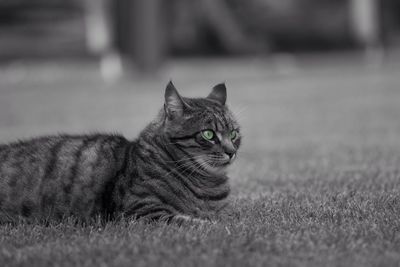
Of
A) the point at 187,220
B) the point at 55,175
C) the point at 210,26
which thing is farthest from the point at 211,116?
the point at 210,26

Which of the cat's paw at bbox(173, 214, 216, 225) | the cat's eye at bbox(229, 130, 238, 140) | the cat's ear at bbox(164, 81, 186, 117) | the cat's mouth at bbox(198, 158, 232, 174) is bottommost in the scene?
the cat's paw at bbox(173, 214, 216, 225)

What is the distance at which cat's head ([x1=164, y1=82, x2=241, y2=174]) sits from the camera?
15.1ft

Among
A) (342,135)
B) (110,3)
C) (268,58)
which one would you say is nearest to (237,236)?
(342,135)

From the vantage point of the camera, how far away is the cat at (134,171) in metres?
4.41

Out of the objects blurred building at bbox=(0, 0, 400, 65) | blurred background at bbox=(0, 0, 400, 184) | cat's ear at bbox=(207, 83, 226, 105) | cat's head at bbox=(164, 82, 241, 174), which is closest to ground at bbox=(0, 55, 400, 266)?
blurred background at bbox=(0, 0, 400, 184)

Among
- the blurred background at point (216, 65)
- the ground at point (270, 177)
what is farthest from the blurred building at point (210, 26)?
the ground at point (270, 177)

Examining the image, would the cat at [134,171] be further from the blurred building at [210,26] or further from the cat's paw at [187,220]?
the blurred building at [210,26]

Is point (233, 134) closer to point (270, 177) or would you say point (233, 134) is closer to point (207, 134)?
point (207, 134)

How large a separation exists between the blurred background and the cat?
3.01 m

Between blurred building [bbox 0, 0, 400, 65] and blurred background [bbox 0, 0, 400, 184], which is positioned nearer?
blurred background [bbox 0, 0, 400, 184]

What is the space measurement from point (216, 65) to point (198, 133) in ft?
66.3

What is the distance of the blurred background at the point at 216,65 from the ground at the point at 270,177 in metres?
0.07

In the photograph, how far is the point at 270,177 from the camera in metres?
6.57

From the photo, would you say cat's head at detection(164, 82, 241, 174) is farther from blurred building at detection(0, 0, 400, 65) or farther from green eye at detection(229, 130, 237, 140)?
blurred building at detection(0, 0, 400, 65)
